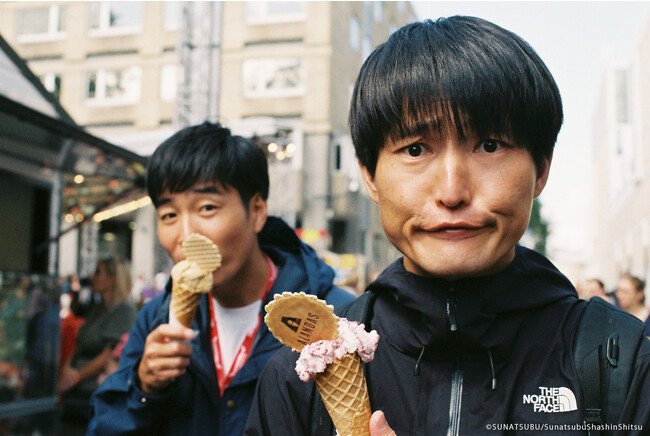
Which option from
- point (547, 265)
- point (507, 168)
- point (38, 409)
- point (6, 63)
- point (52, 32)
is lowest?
point (38, 409)

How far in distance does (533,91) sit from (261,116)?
76.4 ft

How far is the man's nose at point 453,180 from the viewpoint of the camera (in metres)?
1.34

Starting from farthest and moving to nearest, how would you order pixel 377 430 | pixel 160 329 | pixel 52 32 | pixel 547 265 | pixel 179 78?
pixel 52 32
pixel 179 78
pixel 160 329
pixel 547 265
pixel 377 430

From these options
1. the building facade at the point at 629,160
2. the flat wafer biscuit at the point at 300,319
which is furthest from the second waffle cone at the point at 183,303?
the building facade at the point at 629,160

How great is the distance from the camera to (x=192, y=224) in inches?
98.3

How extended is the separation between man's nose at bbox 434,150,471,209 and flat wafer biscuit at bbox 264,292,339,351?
371mm

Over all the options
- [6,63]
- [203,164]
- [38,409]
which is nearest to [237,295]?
[203,164]

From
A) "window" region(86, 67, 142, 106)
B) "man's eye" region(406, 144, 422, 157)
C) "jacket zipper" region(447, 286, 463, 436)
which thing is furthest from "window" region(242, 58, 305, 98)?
"jacket zipper" region(447, 286, 463, 436)

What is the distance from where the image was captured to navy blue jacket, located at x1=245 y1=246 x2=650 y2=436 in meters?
1.35

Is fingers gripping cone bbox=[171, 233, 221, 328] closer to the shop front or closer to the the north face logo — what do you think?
the the north face logo

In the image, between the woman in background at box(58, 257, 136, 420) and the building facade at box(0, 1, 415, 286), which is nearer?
the woman in background at box(58, 257, 136, 420)

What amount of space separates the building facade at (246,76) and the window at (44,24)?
1.8 inches

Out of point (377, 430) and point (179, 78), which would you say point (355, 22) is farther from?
point (377, 430)

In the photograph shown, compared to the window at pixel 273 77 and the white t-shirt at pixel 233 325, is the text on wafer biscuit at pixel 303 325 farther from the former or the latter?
the window at pixel 273 77
